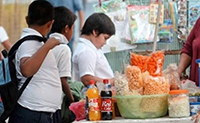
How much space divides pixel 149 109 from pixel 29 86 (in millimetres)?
1180

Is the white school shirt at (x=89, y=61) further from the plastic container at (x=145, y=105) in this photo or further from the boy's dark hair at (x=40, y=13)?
the plastic container at (x=145, y=105)

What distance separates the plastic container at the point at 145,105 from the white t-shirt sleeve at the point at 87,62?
1.31 m

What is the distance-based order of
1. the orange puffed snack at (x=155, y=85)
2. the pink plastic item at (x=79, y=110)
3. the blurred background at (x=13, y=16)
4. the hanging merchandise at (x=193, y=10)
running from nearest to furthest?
the orange puffed snack at (x=155, y=85), the pink plastic item at (x=79, y=110), the hanging merchandise at (x=193, y=10), the blurred background at (x=13, y=16)

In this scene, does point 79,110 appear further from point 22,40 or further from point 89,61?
point 89,61

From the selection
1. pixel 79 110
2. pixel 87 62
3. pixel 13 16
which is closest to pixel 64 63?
pixel 87 62

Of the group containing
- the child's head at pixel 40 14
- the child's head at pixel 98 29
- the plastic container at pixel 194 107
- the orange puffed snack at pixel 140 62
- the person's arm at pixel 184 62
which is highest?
the child's head at pixel 40 14

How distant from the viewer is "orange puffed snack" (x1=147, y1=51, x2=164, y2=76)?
3.86 m

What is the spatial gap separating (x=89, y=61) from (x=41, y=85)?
735 millimetres

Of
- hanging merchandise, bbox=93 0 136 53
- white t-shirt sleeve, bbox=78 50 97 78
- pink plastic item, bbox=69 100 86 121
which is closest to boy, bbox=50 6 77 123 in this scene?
white t-shirt sleeve, bbox=78 50 97 78

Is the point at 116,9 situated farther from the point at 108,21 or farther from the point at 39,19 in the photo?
the point at 39,19

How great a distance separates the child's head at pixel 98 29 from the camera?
5227 millimetres

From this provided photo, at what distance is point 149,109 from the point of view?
3672 mm

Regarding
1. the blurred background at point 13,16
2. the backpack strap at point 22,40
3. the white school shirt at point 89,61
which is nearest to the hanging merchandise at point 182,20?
the white school shirt at point 89,61

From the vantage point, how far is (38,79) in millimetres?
4445
